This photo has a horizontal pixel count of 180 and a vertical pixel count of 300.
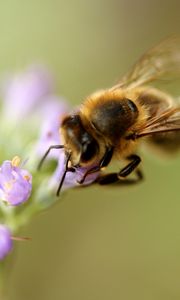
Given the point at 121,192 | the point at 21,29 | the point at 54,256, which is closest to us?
the point at 54,256

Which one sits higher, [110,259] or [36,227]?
[36,227]

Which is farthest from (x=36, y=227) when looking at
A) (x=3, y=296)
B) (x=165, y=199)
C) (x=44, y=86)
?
(x=3, y=296)

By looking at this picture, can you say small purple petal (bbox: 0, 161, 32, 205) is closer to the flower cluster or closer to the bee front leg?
the flower cluster

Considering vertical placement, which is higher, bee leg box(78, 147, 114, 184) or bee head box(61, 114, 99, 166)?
bee head box(61, 114, 99, 166)

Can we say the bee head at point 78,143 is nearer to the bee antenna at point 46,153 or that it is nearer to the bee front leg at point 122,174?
A: the bee antenna at point 46,153

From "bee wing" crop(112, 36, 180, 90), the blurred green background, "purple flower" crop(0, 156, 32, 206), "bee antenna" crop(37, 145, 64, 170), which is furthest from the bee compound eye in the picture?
the blurred green background

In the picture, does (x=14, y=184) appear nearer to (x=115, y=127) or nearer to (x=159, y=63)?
(x=115, y=127)

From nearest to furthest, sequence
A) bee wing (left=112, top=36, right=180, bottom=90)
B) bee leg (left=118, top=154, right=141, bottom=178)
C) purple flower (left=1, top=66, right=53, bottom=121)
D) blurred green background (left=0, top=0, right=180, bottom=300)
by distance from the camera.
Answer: bee leg (left=118, top=154, right=141, bottom=178) < bee wing (left=112, top=36, right=180, bottom=90) < purple flower (left=1, top=66, right=53, bottom=121) < blurred green background (left=0, top=0, right=180, bottom=300)

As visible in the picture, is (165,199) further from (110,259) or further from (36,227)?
(36,227)
